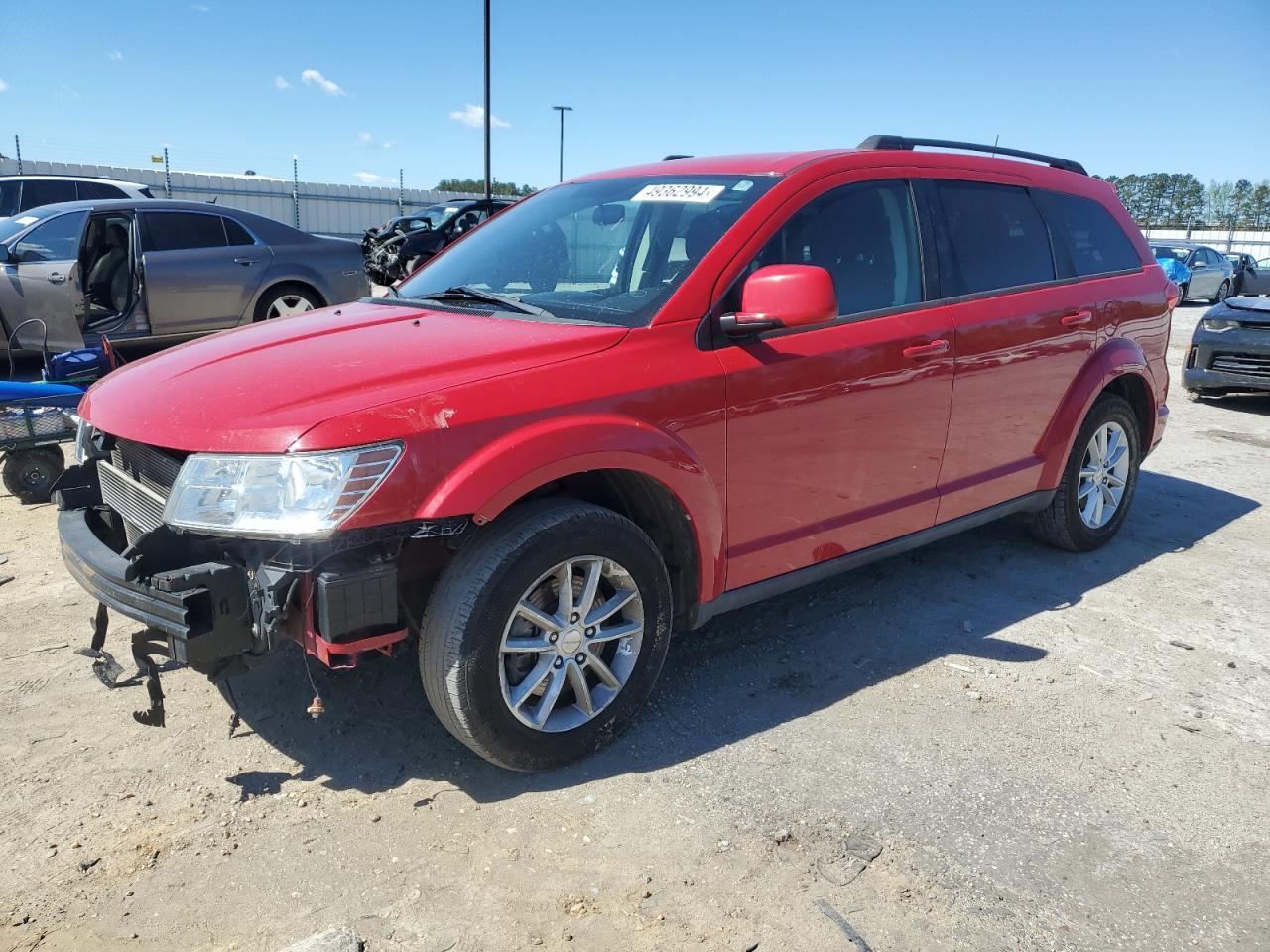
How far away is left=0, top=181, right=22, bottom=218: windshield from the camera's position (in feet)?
41.5

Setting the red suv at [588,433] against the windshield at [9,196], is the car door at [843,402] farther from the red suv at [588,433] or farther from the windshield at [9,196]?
the windshield at [9,196]

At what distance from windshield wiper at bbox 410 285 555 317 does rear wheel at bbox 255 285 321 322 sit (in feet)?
19.3

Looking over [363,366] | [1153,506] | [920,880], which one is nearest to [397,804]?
[363,366]

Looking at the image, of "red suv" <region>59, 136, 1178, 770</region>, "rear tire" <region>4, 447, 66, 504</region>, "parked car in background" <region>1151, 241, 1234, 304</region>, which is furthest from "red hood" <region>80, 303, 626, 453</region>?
"parked car in background" <region>1151, 241, 1234, 304</region>

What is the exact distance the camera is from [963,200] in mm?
4055

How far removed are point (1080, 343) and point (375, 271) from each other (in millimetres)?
15300

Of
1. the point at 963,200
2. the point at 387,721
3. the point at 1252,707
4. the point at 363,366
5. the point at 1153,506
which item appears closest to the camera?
the point at 363,366

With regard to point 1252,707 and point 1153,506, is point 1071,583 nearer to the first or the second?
point 1252,707

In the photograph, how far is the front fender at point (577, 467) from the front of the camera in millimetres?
2531

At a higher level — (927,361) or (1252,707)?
(927,361)

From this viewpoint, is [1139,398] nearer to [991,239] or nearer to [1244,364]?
[991,239]

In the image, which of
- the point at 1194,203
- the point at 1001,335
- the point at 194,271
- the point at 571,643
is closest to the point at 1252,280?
the point at 1001,335

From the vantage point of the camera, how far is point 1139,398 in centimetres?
507

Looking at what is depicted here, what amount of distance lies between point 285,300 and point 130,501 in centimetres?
683
